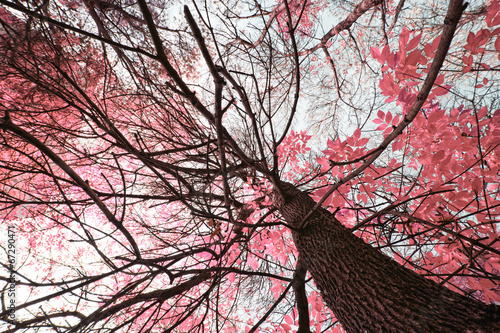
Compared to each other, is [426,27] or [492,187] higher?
[426,27]

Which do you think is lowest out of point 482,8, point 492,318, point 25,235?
point 492,318

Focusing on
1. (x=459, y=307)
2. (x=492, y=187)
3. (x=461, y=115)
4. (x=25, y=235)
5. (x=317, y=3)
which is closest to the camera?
(x=459, y=307)

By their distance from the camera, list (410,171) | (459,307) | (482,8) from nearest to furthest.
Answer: (459,307) → (482,8) → (410,171)

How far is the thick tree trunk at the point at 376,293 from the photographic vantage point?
869 mm

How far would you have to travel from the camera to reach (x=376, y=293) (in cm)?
108

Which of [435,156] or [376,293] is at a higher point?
[435,156]

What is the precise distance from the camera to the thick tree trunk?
87cm

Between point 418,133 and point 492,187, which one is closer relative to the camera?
point 418,133

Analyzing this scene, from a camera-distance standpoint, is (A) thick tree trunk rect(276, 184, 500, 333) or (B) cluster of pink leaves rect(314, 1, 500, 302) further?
(B) cluster of pink leaves rect(314, 1, 500, 302)

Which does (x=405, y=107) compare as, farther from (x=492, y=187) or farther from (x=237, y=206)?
Result: (x=237, y=206)

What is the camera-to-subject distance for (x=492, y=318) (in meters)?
0.83

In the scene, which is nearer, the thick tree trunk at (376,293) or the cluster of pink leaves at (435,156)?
the thick tree trunk at (376,293)

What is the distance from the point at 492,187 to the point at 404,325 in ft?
7.89

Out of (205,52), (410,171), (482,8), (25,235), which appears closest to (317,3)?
(482,8)
